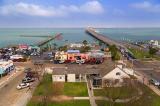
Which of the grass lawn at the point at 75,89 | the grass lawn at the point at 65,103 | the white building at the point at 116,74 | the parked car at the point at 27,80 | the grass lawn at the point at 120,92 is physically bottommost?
the grass lawn at the point at 65,103

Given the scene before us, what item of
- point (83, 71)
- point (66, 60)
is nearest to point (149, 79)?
point (83, 71)

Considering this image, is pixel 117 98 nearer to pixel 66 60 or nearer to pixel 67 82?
pixel 67 82

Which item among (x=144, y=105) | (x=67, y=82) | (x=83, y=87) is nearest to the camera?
(x=144, y=105)

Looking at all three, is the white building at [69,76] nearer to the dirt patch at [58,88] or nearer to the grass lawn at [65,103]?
the dirt patch at [58,88]

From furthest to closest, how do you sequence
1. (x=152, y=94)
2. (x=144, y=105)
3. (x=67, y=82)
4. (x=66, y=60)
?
(x=66, y=60)
(x=67, y=82)
(x=152, y=94)
(x=144, y=105)

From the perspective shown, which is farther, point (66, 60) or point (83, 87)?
point (66, 60)

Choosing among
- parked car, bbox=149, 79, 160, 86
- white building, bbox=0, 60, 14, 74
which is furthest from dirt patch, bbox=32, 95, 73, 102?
white building, bbox=0, 60, 14, 74

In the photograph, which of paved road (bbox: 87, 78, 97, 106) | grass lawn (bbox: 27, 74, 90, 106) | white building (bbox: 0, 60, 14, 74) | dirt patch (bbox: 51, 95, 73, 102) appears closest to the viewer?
grass lawn (bbox: 27, 74, 90, 106)

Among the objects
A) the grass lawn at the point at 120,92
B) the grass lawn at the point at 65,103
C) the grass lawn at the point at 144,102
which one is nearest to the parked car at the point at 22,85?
the grass lawn at the point at 65,103

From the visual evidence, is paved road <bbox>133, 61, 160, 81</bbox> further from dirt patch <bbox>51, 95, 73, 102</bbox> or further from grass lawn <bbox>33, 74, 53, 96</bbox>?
dirt patch <bbox>51, 95, 73, 102</bbox>

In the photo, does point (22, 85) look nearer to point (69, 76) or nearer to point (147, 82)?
point (69, 76)

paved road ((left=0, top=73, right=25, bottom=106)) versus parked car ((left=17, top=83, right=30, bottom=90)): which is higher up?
parked car ((left=17, top=83, right=30, bottom=90))
